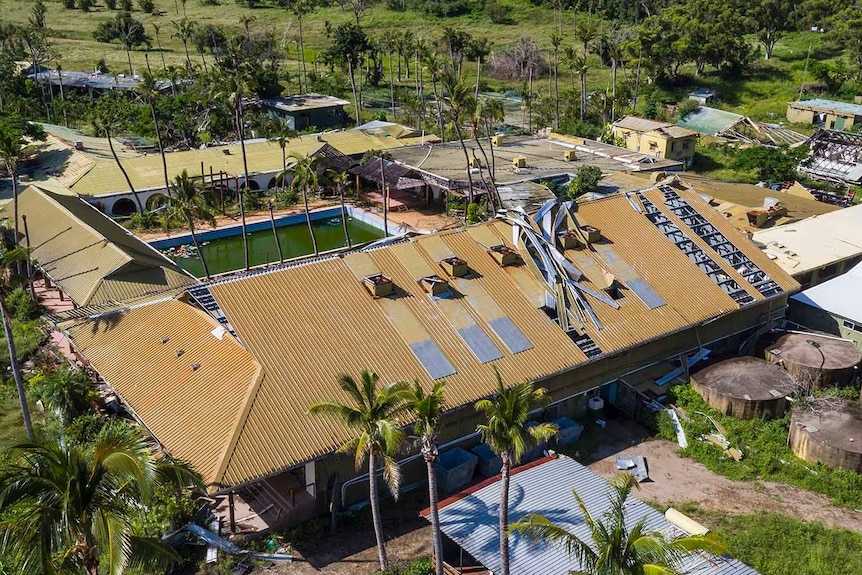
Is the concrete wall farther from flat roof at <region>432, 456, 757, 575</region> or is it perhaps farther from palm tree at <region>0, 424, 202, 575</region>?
palm tree at <region>0, 424, 202, 575</region>

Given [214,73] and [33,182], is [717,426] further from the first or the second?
[214,73]

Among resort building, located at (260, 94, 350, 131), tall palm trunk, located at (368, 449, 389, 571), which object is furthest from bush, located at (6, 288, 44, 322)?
resort building, located at (260, 94, 350, 131)

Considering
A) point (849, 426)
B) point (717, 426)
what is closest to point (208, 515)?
point (717, 426)

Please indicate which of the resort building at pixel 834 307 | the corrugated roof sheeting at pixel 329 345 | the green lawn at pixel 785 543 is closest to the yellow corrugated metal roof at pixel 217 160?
the corrugated roof sheeting at pixel 329 345

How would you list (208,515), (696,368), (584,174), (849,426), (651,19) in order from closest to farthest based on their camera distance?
(208,515) < (849,426) < (696,368) < (584,174) < (651,19)

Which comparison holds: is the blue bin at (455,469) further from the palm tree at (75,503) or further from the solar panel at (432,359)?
the palm tree at (75,503)
